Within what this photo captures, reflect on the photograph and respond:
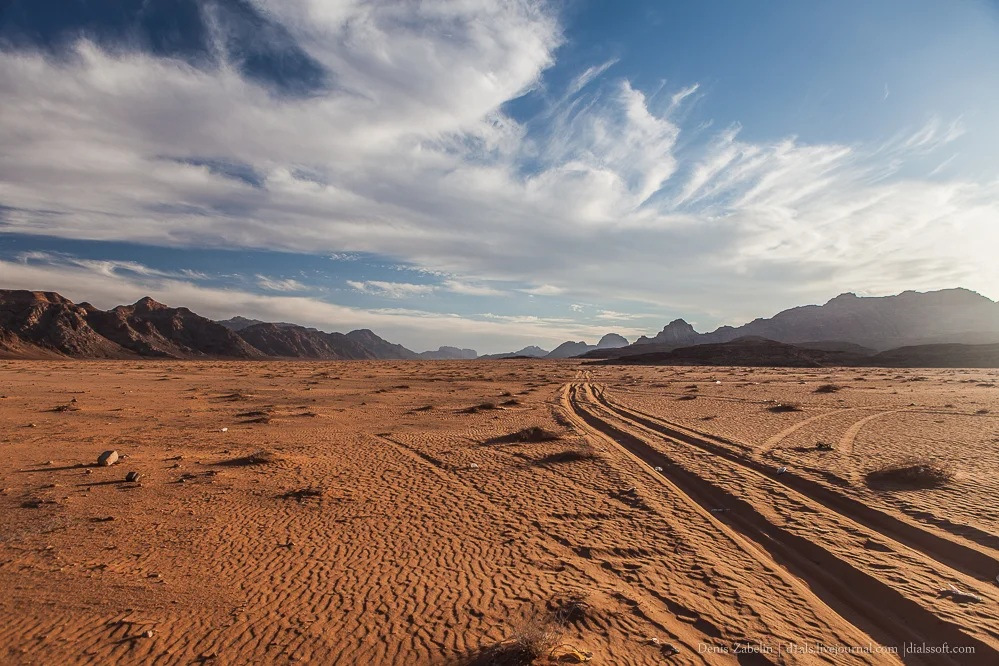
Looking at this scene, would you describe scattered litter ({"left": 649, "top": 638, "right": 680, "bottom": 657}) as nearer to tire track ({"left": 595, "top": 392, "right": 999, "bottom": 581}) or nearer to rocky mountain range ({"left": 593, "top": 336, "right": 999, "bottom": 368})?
tire track ({"left": 595, "top": 392, "right": 999, "bottom": 581})

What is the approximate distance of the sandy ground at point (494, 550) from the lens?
18.2 feet

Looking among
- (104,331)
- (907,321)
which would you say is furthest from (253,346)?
(907,321)

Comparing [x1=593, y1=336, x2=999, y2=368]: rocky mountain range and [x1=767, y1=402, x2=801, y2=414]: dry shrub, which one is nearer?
[x1=767, y1=402, x2=801, y2=414]: dry shrub

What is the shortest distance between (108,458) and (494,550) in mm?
11708

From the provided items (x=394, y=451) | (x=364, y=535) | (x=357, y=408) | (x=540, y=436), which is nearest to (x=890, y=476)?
(x=540, y=436)

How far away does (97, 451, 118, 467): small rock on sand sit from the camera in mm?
12883

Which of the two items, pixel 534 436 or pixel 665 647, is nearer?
pixel 665 647

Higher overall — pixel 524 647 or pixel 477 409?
pixel 524 647

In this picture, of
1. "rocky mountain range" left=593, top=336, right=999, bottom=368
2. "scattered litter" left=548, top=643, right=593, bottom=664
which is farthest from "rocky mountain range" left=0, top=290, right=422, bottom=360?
"scattered litter" left=548, top=643, right=593, bottom=664

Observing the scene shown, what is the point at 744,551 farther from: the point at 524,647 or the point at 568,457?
the point at 568,457

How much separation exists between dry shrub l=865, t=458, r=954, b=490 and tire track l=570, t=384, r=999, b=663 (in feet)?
12.0

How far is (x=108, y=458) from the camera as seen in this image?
512 inches

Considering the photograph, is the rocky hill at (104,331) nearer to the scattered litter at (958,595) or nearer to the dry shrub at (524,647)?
the dry shrub at (524,647)

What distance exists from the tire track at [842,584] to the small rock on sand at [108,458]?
1500 cm
